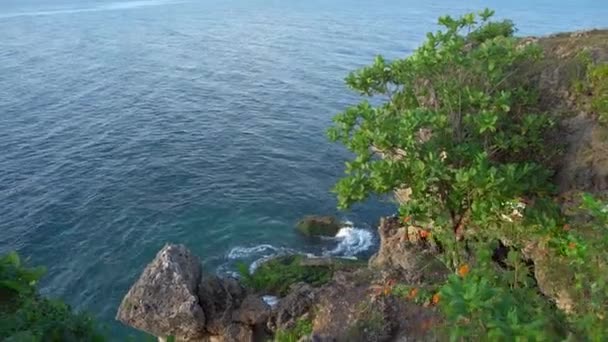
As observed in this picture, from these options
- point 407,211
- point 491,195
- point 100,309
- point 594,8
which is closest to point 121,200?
point 100,309

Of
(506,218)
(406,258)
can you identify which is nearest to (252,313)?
(406,258)

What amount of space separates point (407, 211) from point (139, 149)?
3672cm

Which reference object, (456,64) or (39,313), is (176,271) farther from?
(456,64)

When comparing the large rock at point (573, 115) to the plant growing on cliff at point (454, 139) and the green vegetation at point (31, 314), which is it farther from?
the green vegetation at point (31, 314)

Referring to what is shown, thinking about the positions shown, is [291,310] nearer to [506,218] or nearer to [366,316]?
[366,316]

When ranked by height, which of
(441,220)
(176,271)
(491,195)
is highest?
(491,195)

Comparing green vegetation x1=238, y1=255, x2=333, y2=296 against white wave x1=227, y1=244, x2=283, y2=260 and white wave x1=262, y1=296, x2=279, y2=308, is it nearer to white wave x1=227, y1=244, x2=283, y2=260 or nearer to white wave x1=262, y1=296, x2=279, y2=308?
white wave x1=262, y1=296, x2=279, y2=308

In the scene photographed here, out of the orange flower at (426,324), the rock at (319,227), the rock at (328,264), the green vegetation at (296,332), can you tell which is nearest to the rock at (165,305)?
the green vegetation at (296,332)

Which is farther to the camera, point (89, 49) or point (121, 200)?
point (89, 49)

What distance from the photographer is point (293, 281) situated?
27797 millimetres

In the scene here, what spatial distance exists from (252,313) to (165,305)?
347 cm

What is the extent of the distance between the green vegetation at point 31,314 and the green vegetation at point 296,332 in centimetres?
993

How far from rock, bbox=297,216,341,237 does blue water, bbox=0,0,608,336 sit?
0.92 meters

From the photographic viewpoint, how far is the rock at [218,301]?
74.3 ft
